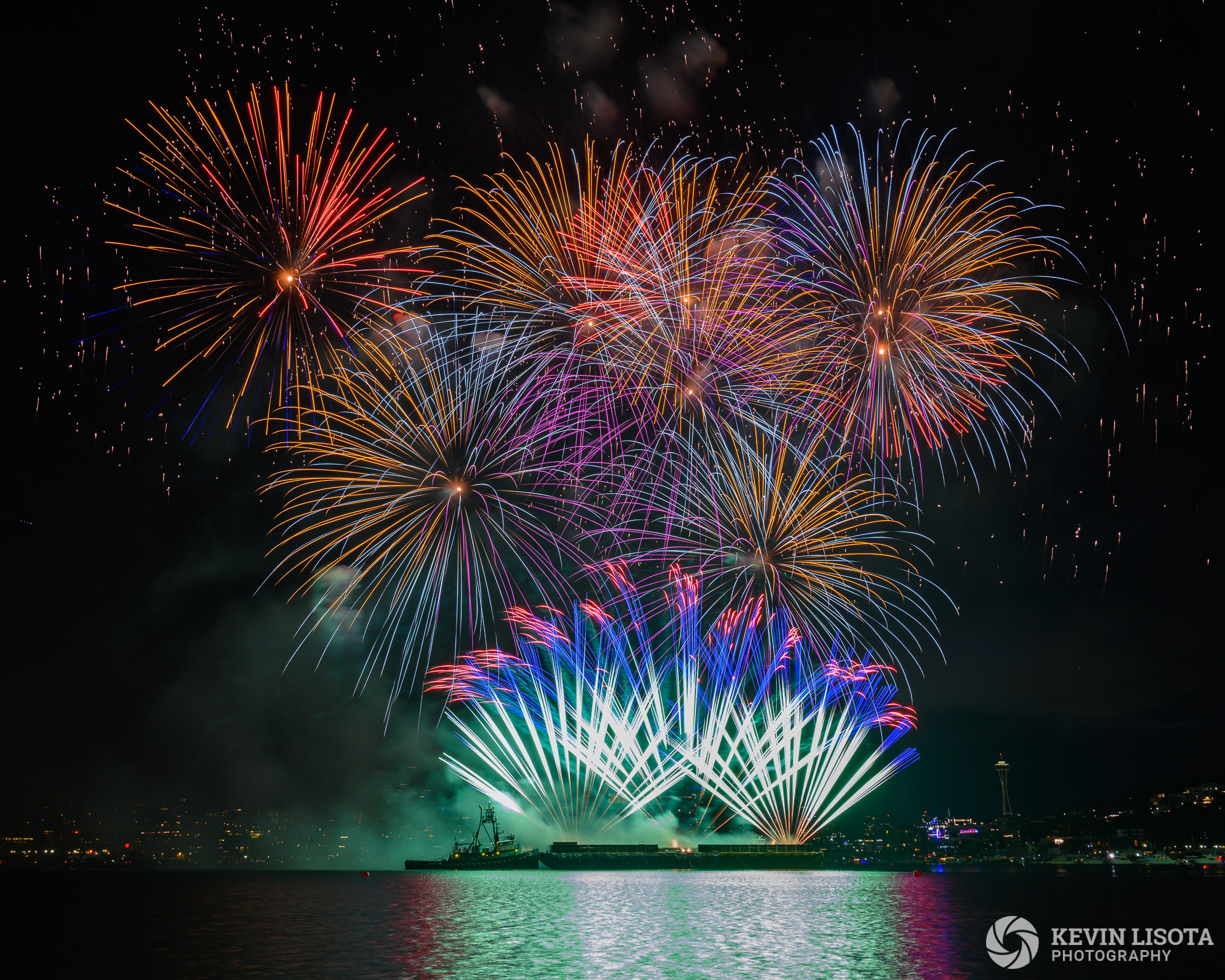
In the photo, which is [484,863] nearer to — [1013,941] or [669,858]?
[669,858]

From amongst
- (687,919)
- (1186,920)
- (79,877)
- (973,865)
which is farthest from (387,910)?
(973,865)

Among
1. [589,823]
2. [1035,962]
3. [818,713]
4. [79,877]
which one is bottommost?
[79,877]

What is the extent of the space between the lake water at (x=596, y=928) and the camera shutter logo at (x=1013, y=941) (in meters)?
0.70

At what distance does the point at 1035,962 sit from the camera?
3512 cm

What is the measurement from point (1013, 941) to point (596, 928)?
2051 cm

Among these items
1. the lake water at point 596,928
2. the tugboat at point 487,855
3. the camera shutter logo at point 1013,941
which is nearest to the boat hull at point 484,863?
the tugboat at point 487,855

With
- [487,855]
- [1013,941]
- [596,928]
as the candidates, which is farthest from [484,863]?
[1013,941]

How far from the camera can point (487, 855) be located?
16888 cm

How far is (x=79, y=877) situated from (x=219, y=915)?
145 m

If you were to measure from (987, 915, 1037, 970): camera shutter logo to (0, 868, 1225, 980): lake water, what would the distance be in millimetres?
698

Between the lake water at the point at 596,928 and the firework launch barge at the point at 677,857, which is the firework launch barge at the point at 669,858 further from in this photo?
the lake water at the point at 596,928

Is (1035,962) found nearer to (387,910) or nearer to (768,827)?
(387,910)

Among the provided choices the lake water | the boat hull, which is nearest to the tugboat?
the boat hull

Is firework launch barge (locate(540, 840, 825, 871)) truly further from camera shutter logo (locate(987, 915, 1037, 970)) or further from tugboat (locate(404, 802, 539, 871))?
camera shutter logo (locate(987, 915, 1037, 970))
